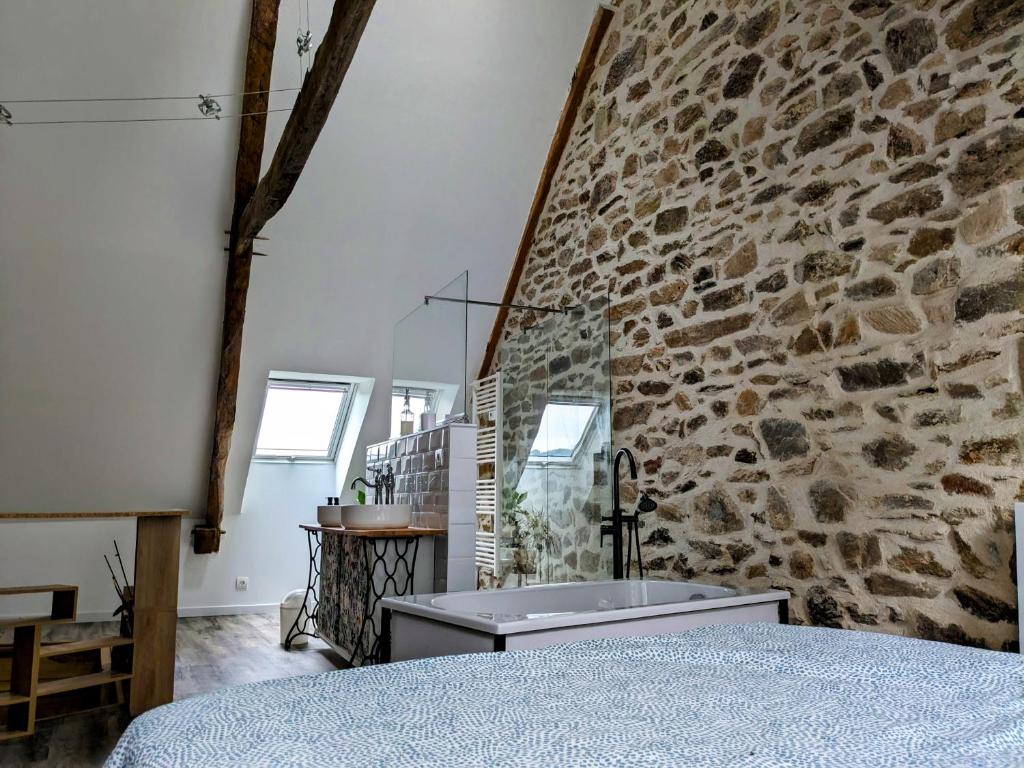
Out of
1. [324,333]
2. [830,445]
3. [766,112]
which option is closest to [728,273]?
[766,112]

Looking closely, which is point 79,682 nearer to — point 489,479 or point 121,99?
point 489,479

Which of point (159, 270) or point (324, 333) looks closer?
point (159, 270)

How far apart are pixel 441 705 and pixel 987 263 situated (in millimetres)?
2205

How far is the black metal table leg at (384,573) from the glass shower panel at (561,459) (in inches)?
20.6

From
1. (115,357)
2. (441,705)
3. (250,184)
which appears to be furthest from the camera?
(115,357)

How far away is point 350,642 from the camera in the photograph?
4.27m

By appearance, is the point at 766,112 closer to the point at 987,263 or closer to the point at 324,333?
the point at 987,263

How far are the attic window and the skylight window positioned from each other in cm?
258

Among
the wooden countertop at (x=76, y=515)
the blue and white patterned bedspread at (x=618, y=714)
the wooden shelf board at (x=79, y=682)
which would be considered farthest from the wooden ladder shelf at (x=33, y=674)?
the blue and white patterned bedspread at (x=618, y=714)

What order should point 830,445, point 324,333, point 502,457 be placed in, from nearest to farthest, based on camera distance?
point 830,445 → point 502,457 → point 324,333

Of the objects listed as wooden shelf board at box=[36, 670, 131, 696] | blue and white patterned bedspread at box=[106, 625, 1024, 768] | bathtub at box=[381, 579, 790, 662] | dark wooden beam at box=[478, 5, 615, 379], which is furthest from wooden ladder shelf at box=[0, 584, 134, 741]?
dark wooden beam at box=[478, 5, 615, 379]

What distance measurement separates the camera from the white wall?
4.12 m

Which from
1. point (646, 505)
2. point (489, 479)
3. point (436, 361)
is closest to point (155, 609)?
point (489, 479)

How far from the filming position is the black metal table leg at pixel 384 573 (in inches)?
159
